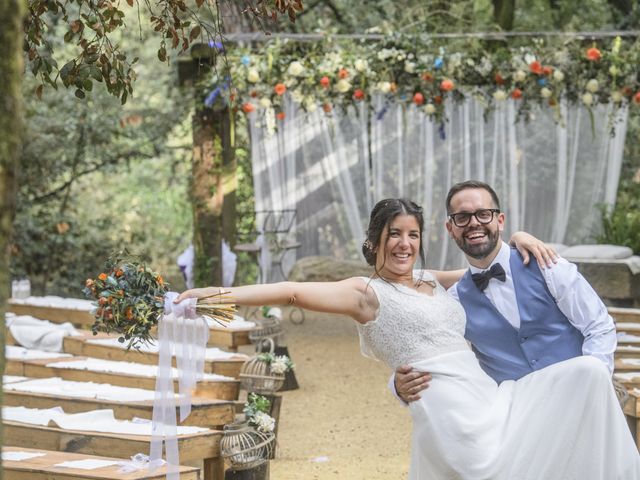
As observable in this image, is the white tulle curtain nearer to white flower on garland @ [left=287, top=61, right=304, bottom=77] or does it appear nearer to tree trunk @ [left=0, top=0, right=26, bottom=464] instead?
white flower on garland @ [left=287, top=61, right=304, bottom=77]

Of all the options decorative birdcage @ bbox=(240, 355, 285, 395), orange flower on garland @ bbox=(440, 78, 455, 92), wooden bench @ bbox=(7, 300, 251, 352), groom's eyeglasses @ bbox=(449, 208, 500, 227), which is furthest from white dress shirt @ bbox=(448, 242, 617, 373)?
orange flower on garland @ bbox=(440, 78, 455, 92)

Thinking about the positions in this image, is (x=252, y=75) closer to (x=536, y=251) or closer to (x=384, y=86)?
(x=384, y=86)

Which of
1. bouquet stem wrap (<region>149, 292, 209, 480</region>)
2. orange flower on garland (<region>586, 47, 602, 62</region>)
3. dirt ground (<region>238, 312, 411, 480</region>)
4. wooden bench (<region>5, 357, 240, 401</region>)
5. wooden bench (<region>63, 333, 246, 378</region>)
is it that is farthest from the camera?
orange flower on garland (<region>586, 47, 602, 62</region>)

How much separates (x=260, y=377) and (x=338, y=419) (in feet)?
5.23

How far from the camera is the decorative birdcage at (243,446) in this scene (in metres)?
5.28

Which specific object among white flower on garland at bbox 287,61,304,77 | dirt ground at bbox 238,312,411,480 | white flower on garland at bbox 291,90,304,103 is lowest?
dirt ground at bbox 238,312,411,480

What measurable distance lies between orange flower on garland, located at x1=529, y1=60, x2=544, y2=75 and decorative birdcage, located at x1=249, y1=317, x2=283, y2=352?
3.72 meters

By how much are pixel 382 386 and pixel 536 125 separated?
4304 mm

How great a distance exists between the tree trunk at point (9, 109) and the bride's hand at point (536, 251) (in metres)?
2.40

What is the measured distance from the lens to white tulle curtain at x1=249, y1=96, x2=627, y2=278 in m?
12.1

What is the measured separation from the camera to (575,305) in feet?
12.9

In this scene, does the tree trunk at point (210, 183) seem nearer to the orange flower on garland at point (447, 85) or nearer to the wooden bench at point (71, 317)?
the wooden bench at point (71, 317)

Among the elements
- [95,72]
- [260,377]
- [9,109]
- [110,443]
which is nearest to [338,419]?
[260,377]

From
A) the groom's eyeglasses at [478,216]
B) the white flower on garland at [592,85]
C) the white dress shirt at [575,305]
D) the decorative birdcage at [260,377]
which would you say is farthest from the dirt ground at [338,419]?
the white flower on garland at [592,85]
